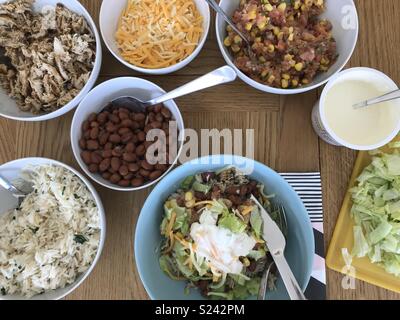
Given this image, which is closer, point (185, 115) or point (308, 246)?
point (308, 246)

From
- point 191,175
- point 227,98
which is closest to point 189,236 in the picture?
point 191,175

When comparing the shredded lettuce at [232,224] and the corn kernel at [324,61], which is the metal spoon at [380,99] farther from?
the shredded lettuce at [232,224]

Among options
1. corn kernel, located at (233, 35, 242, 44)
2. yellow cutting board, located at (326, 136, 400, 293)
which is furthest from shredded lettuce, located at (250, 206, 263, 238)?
corn kernel, located at (233, 35, 242, 44)

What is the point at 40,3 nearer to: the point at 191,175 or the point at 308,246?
the point at 191,175

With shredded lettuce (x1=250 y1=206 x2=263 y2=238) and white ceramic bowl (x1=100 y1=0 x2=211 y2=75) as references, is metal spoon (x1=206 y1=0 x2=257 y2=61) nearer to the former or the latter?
white ceramic bowl (x1=100 y1=0 x2=211 y2=75)

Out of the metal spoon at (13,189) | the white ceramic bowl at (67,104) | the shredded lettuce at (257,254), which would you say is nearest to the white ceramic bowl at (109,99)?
the white ceramic bowl at (67,104)
